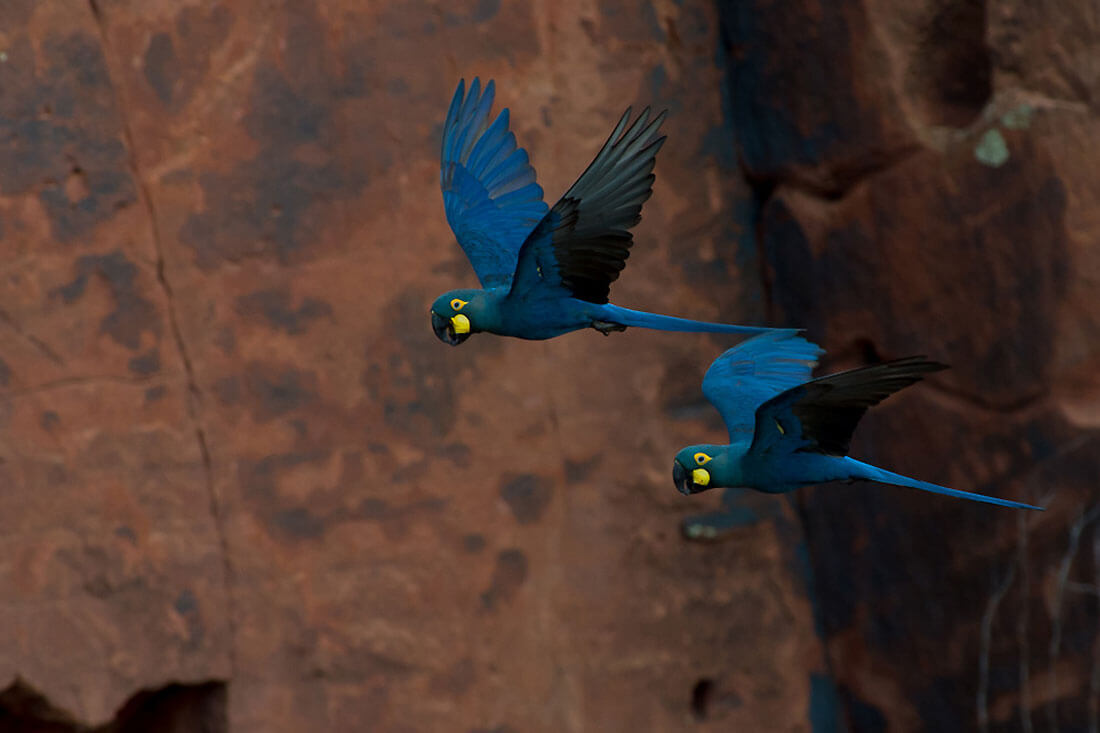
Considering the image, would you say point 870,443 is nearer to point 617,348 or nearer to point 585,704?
point 617,348

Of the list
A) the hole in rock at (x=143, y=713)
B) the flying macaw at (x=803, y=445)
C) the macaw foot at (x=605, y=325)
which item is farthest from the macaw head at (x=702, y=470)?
the hole in rock at (x=143, y=713)

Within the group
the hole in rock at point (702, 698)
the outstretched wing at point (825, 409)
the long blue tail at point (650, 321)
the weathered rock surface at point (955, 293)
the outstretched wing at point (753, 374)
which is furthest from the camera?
the hole in rock at point (702, 698)

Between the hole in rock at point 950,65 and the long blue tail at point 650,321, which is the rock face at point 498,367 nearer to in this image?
the hole in rock at point 950,65

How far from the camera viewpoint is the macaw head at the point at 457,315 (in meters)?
1.15

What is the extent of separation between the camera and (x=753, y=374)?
1339 mm

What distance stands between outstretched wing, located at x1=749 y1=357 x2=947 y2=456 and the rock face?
51.8 inches

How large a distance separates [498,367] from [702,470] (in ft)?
4.51

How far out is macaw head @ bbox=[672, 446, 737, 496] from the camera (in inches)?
43.4

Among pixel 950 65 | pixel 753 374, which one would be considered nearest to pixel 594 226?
pixel 753 374

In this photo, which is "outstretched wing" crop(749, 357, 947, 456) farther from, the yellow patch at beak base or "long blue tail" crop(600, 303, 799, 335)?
the yellow patch at beak base

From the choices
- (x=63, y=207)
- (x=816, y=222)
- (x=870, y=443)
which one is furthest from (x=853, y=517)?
(x=63, y=207)

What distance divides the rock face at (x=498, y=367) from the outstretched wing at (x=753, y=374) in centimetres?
105

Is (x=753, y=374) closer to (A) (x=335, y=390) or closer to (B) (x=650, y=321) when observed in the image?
(B) (x=650, y=321)

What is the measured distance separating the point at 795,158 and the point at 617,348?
44cm
